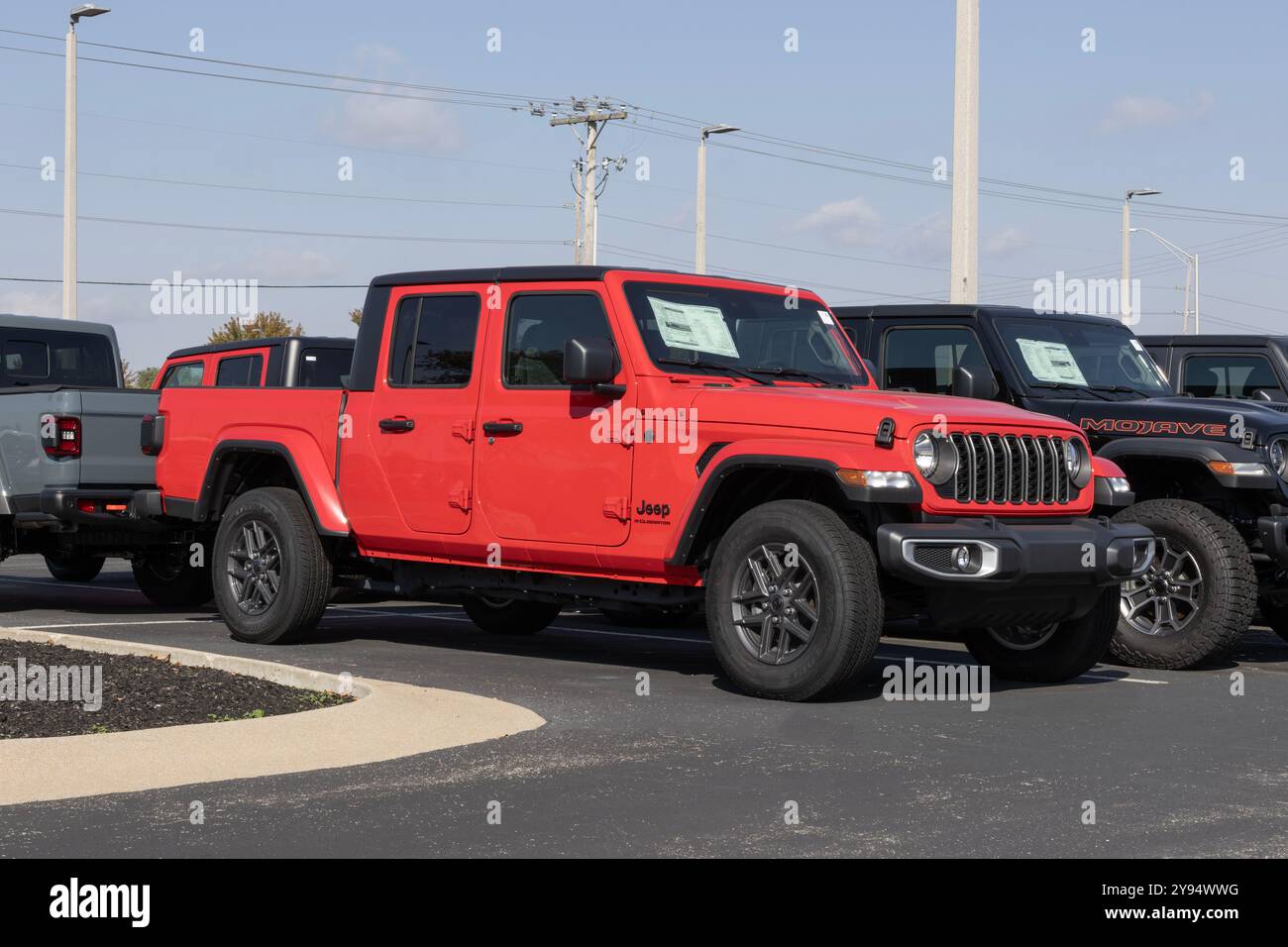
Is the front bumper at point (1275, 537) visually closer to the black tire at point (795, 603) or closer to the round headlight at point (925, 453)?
the round headlight at point (925, 453)

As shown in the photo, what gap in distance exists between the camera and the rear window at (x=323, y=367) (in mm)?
15500

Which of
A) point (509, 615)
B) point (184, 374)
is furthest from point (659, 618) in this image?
point (184, 374)

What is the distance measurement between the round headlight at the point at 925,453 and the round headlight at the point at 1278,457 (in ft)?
10.2

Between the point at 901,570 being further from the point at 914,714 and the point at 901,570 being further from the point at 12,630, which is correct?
the point at 12,630

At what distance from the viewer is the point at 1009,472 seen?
9.43 metres

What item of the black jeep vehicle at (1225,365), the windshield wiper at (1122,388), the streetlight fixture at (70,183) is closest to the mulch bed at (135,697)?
the windshield wiper at (1122,388)

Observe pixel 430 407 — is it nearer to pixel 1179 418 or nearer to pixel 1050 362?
pixel 1050 362

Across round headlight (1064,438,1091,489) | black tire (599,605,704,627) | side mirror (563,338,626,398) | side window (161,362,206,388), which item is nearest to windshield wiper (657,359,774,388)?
side mirror (563,338,626,398)

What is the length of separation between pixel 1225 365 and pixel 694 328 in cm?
538
